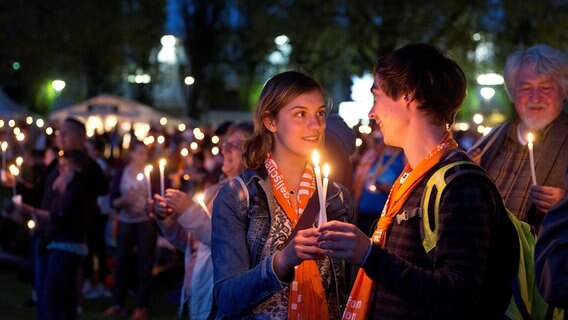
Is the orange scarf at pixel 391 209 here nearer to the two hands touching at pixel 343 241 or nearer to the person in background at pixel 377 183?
the two hands touching at pixel 343 241

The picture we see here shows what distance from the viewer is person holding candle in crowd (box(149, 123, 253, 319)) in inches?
246

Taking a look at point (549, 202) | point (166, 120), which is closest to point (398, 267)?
point (549, 202)

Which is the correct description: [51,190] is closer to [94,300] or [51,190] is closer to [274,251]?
[94,300]

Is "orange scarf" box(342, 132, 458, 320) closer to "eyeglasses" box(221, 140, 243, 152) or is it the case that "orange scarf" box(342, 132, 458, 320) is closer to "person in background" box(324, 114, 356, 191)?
"eyeglasses" box(221, 140, 243, 152)

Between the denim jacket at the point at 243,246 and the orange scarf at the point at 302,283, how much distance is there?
4cm

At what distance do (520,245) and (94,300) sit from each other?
11.4 m

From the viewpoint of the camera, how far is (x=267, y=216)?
15.0ft

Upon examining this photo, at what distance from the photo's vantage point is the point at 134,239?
13375mm

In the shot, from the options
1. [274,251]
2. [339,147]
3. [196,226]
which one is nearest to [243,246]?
[274,251]

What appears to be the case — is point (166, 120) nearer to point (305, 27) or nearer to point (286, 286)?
point (305, 27)

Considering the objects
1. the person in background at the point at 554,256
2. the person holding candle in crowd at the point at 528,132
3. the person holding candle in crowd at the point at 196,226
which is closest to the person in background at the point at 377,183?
the person holding candle in crowd at the point at 196,226

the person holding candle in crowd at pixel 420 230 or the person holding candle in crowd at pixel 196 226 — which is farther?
the person holding candle in crowd at pixel 196 226

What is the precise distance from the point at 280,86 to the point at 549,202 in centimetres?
139

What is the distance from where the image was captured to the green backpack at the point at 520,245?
11.9 feet
